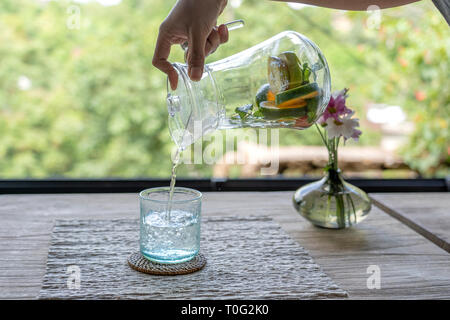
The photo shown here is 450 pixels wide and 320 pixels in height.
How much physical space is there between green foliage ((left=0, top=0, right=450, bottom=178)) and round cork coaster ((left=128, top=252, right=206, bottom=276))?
9.74 feet

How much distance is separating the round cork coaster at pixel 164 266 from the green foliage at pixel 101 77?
9.74ft

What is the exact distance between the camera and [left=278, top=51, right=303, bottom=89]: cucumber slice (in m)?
0.86

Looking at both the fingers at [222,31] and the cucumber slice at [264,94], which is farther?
the fingers at [222,31]

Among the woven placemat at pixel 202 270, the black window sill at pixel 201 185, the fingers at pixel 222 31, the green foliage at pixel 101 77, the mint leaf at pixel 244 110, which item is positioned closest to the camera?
the woven placemat at pixel 202 270

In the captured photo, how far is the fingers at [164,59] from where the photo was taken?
3.12ft

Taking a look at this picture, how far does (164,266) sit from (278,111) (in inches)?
13.2

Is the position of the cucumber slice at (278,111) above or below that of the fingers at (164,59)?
below

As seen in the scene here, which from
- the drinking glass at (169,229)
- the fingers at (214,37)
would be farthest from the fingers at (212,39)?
the drinking glass at (169,229)

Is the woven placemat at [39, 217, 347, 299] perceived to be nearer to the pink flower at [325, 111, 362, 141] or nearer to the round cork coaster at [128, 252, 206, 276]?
the round cork coaster at [128, 252, 206, 276]

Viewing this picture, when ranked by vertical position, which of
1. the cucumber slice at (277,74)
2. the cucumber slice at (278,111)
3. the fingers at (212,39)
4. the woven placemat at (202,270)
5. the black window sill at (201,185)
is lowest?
the woven placemat at (202,270)

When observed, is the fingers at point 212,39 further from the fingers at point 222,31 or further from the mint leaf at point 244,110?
the mint leaf at point 244,110

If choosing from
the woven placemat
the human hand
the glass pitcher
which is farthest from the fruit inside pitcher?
the woven placemat
